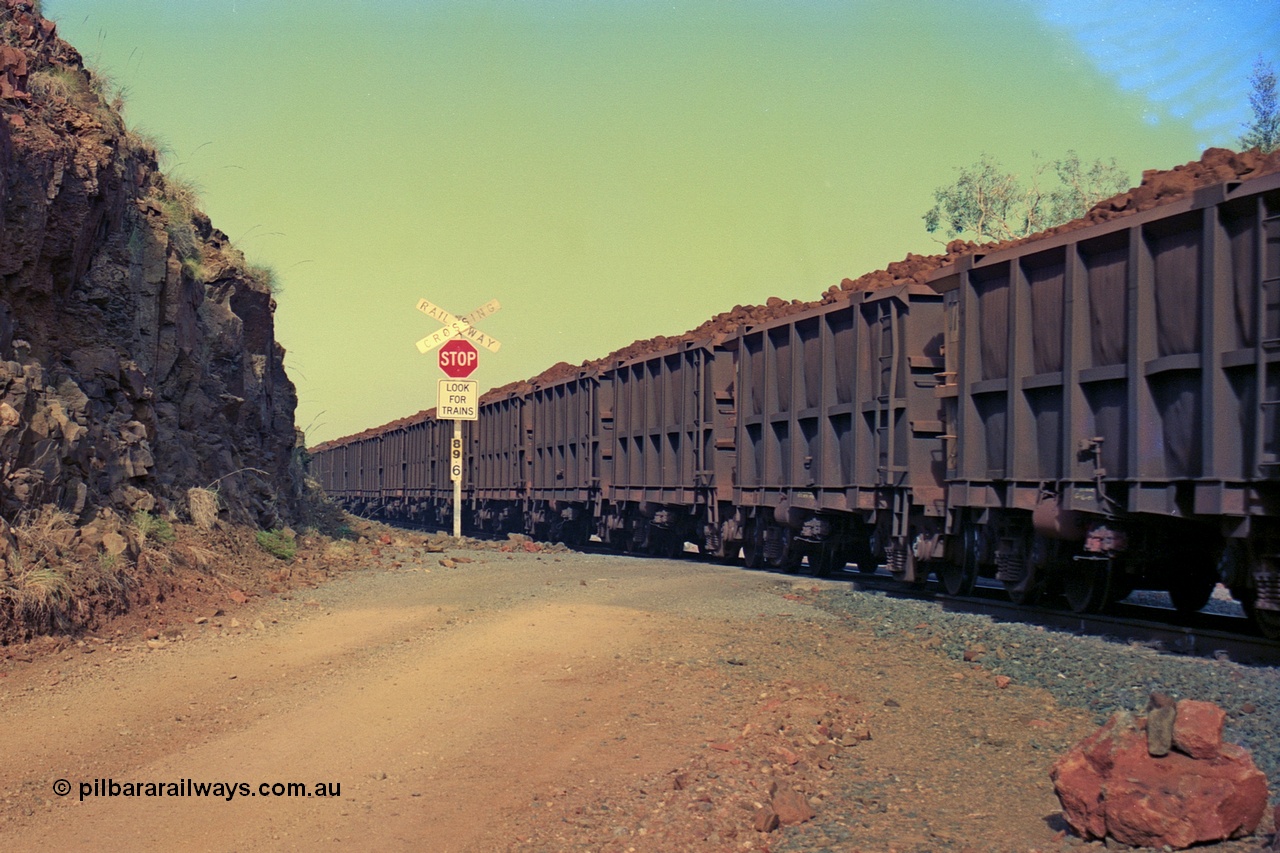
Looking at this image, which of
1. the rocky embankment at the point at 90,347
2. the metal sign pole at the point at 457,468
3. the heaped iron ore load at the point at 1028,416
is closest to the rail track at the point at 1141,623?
the heaped iron ore load at the point at 1028,416

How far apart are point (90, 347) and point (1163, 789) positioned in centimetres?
1103

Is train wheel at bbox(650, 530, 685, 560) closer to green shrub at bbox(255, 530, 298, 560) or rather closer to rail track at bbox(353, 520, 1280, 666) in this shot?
rail track at bbox(353, 520, 1280, 666)

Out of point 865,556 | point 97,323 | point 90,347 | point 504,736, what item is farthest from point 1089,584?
point 97,323

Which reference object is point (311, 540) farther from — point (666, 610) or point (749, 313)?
point (749, 313)

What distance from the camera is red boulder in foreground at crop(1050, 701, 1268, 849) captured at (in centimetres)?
453

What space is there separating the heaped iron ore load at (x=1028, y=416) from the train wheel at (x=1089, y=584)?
2 centimetres

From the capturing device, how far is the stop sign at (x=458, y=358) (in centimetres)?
2414

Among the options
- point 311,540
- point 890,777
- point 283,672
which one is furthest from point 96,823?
point 311,540

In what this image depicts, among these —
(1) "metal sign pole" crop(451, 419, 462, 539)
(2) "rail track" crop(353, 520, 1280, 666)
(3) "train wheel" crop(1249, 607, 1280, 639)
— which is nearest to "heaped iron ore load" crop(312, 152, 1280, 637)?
(3) "train wheel" crop(1249, 607, 1280, 639)

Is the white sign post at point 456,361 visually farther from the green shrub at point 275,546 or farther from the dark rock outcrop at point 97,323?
the green shrub at point 275,546

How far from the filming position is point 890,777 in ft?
19.5

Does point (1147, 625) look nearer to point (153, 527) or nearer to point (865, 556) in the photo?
point (865, 556)

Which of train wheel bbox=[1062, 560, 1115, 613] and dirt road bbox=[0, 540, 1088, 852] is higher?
train wheel bbox=[1062, 560, 1115, 613]

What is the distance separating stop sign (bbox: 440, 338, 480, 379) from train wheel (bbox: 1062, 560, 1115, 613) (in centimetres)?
1530
